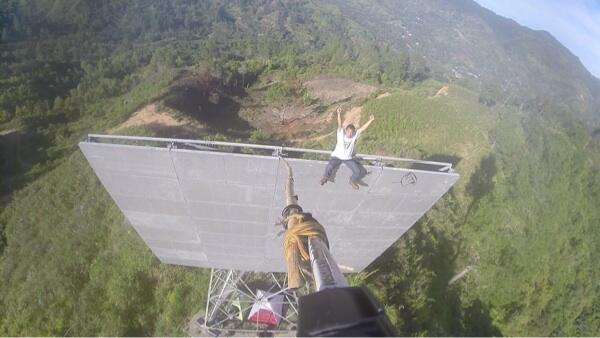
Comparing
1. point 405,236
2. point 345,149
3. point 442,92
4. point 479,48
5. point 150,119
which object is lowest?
point 150,119

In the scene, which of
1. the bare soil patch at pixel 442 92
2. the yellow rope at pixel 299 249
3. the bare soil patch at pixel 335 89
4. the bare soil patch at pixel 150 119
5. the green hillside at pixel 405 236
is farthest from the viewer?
the bare soil patch at pixel 335 89

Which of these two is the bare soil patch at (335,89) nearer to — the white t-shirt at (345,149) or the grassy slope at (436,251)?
the grassy slope at (436,251)

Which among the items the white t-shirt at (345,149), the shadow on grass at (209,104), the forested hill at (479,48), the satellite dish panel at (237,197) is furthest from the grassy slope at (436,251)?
the forested hill at (479,48)

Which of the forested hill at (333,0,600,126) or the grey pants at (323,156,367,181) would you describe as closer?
the grey pants at (323,156,367,181)

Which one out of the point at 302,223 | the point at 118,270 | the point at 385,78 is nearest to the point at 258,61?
the point at 385,78

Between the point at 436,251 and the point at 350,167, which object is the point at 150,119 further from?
the point at 350,167

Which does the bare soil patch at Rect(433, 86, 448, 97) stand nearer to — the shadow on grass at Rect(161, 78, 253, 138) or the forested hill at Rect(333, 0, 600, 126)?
the shadow on grass at Rect(161, 78, 253, 138)

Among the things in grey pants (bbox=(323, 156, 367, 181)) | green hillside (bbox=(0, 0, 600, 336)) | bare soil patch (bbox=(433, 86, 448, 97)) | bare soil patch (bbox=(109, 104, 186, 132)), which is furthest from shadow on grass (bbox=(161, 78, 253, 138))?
grey pants (bbox=(323, 156, 367, 181))

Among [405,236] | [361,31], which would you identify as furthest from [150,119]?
[361,31]

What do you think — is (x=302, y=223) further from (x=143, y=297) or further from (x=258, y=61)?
(x=258, y=61)
